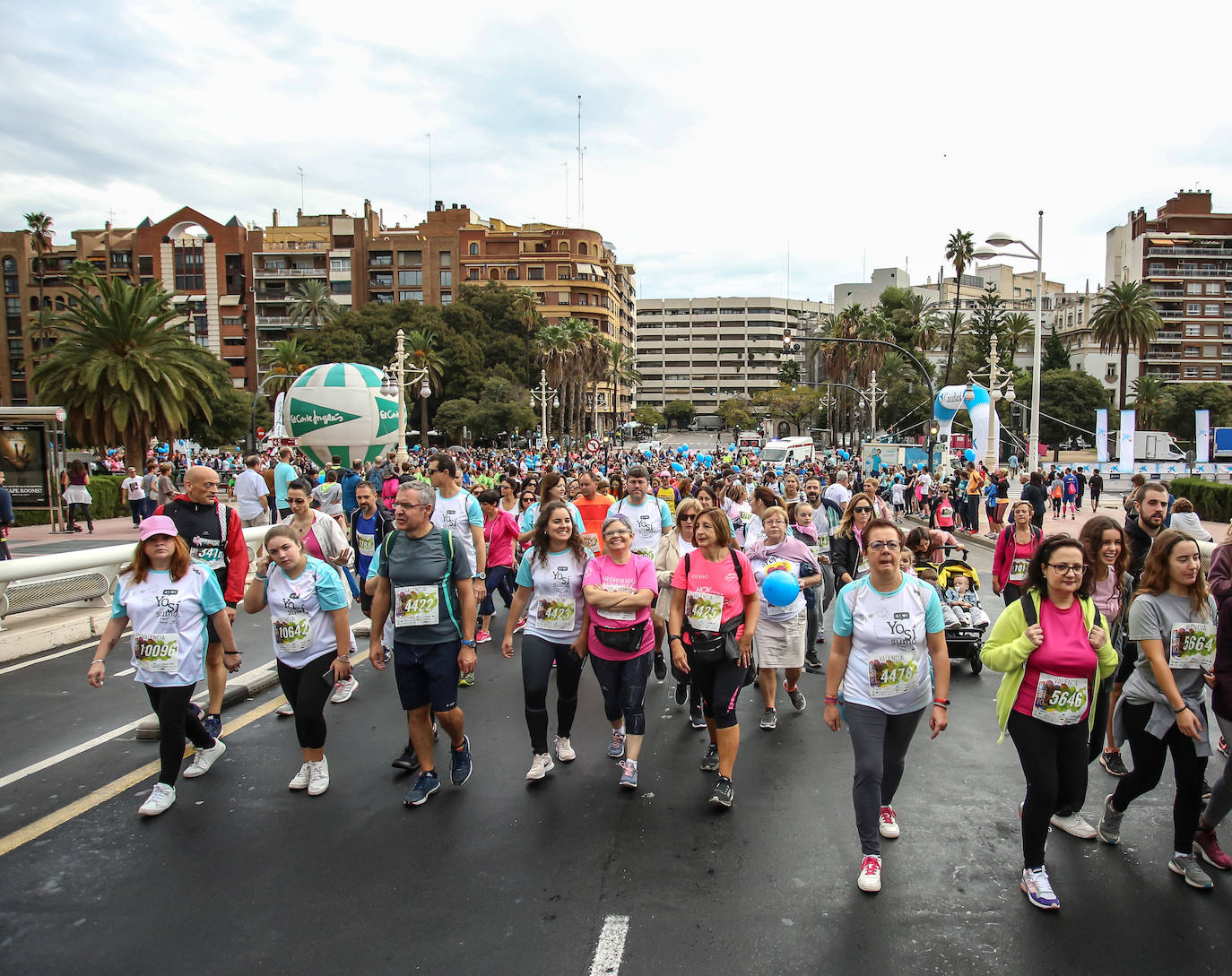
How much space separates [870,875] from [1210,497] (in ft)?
85.1

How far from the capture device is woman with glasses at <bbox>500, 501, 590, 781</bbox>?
498cm

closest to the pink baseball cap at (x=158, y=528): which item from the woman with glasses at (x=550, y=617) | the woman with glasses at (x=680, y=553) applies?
the woman with glasses at (x=550, y=617)

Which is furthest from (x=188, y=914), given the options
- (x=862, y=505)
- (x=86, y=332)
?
(x=86, y=332)

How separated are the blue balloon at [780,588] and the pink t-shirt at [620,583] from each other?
1.17 metres

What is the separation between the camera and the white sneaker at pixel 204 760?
16.8 ft

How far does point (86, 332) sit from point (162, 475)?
511 inches

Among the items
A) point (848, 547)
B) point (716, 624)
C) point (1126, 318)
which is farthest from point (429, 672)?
point (1126, 318)

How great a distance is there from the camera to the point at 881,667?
3875mm

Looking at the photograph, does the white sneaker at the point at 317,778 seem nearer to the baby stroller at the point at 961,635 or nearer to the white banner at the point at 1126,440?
the baby stroller at the point at 961,635

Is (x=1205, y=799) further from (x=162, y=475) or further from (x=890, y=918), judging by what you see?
(x=162, y=475)

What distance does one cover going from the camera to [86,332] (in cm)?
2497

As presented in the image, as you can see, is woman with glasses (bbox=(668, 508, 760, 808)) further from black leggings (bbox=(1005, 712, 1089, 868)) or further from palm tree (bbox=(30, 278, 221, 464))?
palm tree (bbox=(30, 278, 221, 464))

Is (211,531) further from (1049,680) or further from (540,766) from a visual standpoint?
(1049,680)

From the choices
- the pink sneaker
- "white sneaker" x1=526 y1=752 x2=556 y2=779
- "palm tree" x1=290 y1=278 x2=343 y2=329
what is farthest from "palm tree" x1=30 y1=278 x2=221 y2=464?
"palm tree" x1=290 y1=278 x2=343 y2=329
